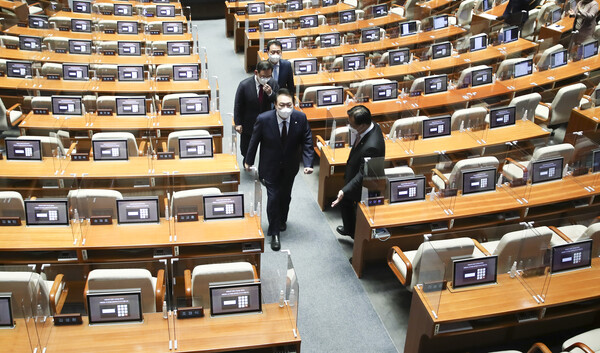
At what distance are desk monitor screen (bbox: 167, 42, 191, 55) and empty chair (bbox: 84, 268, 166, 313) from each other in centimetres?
538

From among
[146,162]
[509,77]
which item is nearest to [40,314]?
[146,162]

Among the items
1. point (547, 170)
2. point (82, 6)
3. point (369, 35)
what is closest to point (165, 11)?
point (82, 6)

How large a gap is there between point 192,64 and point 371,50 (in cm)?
311

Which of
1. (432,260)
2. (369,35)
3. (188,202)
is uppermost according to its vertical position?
(369,35)

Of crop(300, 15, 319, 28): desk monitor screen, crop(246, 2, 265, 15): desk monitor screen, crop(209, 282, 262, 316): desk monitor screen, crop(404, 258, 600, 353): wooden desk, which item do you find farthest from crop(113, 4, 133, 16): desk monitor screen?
crop(404, 258, 600, 353): wooden desk

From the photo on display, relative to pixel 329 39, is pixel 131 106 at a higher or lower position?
lower

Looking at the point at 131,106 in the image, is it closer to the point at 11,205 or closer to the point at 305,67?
the point at 11,205

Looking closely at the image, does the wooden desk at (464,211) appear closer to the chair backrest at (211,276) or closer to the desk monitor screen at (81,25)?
the chair backrest at (211,276)

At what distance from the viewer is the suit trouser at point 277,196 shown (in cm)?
537

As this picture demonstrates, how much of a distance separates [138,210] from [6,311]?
1.36 m

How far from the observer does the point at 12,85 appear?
743 centimetres

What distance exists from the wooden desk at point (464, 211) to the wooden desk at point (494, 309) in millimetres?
890

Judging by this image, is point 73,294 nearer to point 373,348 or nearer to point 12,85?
point 373,348

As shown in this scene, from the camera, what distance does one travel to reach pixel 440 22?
10.1 meters
